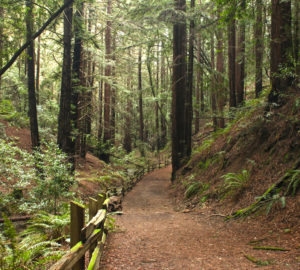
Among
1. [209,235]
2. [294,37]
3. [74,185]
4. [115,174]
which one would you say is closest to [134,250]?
[209,235]

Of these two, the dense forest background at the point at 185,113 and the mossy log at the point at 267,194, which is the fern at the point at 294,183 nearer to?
the dense forest background at the point at 185,113

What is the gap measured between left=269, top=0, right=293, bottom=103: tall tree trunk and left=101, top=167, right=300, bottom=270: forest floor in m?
4.85

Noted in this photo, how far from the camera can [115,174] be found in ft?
56.1

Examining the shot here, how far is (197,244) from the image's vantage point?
504 centimetres

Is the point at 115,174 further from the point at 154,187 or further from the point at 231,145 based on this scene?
the point at 231,145

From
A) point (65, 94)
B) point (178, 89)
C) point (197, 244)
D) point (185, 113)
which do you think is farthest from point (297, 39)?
point (65, 94)

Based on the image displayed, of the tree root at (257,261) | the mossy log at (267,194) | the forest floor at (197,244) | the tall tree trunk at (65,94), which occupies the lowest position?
the forest floor at (197,244)

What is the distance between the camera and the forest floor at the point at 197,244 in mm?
3924

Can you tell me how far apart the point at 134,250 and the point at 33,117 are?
348 inches

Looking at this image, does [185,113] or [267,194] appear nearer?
[267,194]

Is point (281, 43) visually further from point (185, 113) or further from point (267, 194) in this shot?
point (185, 113)

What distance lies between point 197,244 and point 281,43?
22.6ft

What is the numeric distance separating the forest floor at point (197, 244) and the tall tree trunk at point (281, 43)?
15.9 ft

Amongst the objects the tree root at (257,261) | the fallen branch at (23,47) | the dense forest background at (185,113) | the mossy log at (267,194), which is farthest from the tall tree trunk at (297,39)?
the fallen branch at (23,47)
